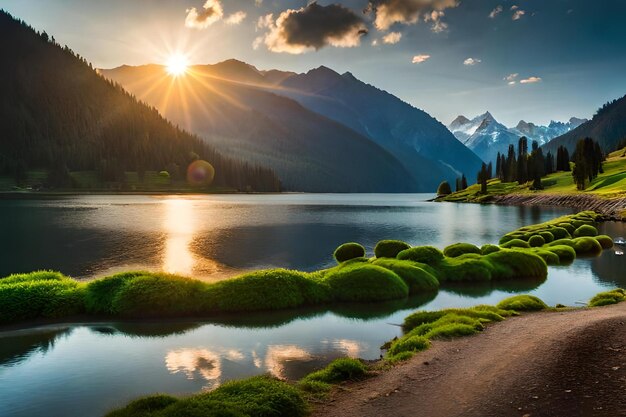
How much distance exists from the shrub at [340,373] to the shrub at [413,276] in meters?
18.7

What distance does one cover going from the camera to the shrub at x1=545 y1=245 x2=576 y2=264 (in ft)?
169

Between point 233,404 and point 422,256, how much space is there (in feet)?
104

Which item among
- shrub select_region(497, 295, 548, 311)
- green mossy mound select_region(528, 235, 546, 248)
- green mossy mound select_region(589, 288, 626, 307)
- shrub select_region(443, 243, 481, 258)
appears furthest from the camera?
green mossy mound select_region(528, 235, 546, 248)

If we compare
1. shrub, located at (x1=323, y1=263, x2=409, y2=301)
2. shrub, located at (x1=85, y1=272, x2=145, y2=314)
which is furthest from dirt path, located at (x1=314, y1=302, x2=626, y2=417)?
shrub, located at (x1=85, y1=272, x2=145, y2=314)

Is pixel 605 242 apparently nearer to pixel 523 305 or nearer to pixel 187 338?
pixel 523 305

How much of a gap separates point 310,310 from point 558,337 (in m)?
15.2

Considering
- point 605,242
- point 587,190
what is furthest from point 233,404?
point 587,190

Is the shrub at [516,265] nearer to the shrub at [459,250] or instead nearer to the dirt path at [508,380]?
the shrub at [459,250]

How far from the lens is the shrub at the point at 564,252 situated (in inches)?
2030

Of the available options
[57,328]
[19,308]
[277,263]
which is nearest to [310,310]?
[57,328]

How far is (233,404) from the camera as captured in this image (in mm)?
13008

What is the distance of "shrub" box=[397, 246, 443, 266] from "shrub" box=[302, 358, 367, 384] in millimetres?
25865

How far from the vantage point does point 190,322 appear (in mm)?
25906

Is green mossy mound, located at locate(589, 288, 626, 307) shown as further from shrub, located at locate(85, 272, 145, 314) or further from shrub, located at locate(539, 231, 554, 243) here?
shrub, located at locate(539, 231, 554, 243)
